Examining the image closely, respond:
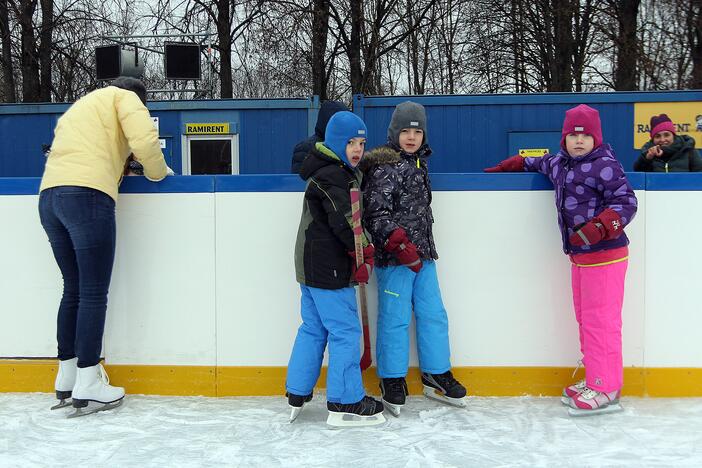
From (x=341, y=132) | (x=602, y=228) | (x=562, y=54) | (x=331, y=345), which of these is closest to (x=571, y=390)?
(x=602, y=228)

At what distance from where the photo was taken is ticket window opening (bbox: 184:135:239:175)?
9.09 m

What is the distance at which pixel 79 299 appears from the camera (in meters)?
3.34

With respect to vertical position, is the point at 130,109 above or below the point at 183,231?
above

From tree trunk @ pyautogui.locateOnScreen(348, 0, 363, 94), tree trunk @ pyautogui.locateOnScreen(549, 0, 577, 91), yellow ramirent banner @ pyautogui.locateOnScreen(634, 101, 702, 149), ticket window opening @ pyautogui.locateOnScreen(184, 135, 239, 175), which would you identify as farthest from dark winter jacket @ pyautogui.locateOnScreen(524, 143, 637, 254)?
tree trunk @ pyautogui.locateOnScreen(549, 0, 577, 91)

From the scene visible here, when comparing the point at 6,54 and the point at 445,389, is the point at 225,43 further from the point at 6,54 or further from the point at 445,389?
the point at 445,389

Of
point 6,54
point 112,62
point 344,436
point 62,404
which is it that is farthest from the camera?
point 6,54

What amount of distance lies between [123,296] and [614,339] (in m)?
2.50

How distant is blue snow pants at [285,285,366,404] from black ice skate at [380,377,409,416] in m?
0.19

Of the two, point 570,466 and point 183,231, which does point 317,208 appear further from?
point 570,466

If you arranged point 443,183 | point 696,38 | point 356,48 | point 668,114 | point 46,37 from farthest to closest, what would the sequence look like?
point 46,37
point 356,48
point 696,38
point 668,114
point 443,183

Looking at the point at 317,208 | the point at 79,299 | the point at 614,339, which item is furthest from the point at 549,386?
the point at 79,299

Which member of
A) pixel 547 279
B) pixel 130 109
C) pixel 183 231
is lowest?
pixel 547 279

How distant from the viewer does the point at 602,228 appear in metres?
3.04

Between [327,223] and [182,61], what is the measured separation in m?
8.39
